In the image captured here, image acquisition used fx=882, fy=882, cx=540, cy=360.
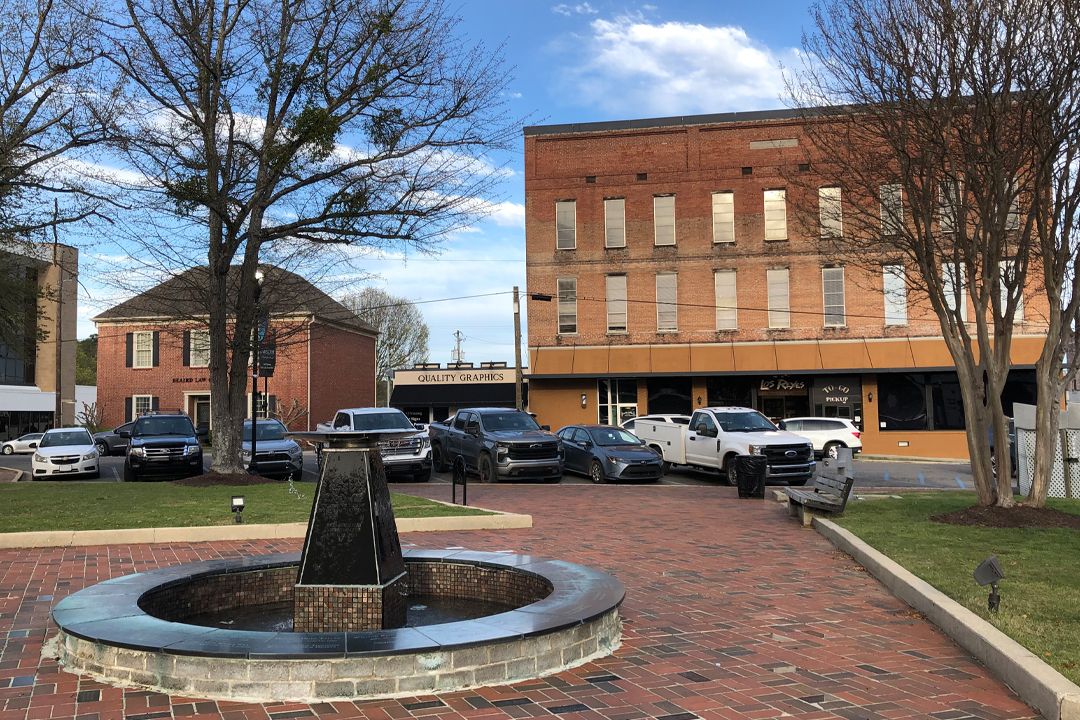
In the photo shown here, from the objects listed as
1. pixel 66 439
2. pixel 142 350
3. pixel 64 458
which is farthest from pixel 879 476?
pixel 142 350

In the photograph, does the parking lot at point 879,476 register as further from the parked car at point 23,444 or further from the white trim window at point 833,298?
the parked car at point 23,444

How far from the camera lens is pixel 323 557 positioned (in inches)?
251

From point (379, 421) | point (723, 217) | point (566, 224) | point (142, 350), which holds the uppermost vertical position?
point (723, 217)

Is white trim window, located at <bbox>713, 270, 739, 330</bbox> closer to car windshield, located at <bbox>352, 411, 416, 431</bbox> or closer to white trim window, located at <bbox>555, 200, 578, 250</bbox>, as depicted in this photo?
white trim window, located at <bbox>555, 200, 578, 250</bbox>

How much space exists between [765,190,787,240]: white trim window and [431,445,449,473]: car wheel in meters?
18.3

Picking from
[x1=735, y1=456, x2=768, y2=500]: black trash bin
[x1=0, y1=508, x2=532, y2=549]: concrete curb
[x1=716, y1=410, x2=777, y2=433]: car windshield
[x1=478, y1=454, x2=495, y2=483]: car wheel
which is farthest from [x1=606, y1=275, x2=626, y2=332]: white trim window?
[x1=0, y1=508, x2=532, y2=549]: concrete curb

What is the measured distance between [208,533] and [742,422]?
1364cm

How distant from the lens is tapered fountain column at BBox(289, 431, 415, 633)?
6.26 meters

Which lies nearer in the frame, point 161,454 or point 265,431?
point 161,454

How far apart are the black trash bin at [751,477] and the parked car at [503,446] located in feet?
17.1

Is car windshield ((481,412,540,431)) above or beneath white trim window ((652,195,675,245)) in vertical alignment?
beneath

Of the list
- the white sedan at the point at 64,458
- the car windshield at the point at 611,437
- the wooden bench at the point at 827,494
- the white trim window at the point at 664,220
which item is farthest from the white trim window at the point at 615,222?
the wooden bench at the point at 827,494

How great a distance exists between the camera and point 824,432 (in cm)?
2858

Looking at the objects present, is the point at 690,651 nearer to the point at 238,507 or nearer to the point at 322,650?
the point at 322,650
